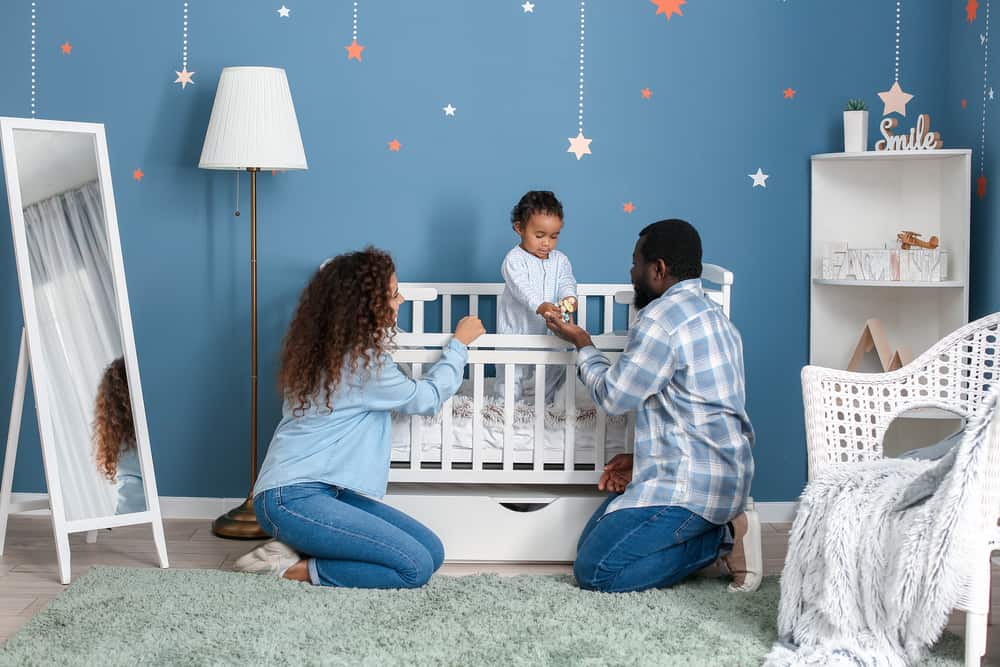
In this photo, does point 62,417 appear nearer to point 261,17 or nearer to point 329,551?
point 329,551

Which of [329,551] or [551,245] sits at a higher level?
[551,245]

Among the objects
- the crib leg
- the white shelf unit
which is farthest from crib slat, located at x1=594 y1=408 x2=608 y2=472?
the crib leg

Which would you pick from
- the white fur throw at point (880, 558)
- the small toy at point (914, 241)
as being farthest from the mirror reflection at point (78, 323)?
the small toy at point (914, 241)

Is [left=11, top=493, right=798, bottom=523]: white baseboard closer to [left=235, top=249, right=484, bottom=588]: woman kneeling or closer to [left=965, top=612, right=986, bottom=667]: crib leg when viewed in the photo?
[left=235, top=249, right=484, bottom=588]: woman kneeling

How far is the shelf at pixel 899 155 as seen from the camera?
9.26 feet

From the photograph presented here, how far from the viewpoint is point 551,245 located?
2.86m

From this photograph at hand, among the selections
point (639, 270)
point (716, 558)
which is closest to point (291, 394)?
point (639, 270)

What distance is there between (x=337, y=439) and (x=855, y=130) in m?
1.67

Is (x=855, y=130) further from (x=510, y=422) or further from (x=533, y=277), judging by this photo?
(x=510, y=422)

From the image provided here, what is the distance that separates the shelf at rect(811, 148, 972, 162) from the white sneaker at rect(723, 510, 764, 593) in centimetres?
113

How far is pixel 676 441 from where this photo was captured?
231 cm

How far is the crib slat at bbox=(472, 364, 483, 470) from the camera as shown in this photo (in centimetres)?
253

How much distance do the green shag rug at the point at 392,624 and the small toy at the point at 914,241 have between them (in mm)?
1083

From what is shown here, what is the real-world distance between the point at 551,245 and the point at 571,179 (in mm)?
292
